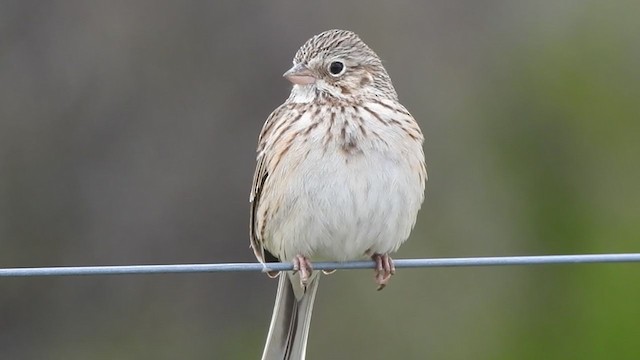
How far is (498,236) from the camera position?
1344cm

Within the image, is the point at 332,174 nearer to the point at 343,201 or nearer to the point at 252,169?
the point at 343,201

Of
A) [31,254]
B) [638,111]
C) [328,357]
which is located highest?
[638,111]

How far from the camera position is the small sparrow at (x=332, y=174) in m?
7.63

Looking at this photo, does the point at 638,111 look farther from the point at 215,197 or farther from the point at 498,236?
the point at 215,197

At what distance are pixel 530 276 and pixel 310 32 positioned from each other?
8.32ft

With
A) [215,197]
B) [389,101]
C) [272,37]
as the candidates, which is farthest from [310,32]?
[389,101]

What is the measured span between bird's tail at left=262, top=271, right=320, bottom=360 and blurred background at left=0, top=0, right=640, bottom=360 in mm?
4224

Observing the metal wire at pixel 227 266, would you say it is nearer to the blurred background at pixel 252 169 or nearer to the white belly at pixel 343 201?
the white belly at pixel 343 201

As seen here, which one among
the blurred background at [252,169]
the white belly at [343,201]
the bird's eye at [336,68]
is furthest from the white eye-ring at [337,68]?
the blurred background at [252,169]

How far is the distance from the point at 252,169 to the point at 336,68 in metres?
4.58

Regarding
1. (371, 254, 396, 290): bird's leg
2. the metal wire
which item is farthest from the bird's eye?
the metal wire

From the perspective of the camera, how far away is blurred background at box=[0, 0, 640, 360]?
1249 cm

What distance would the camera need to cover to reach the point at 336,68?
316 inches

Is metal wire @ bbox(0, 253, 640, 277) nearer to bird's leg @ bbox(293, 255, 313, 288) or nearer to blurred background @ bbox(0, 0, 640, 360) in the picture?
bird's leg @ bbox(293, 255, 313, 288)
